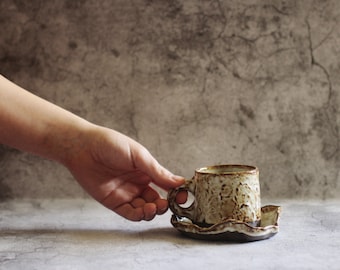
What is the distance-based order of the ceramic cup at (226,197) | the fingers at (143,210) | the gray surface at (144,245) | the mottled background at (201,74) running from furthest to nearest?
1. the mottled background at (201,74)
2. the fingers at (143,210)
3. the ceramic cup at (226,197)
4. the gray surface at (144,245)

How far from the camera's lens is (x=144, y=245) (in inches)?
40.6

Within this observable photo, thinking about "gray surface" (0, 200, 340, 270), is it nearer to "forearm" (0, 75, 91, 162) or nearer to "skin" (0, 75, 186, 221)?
"skin" (0, 75, 186, 221)

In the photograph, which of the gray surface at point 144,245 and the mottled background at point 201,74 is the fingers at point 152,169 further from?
the mottled background at point 201,74

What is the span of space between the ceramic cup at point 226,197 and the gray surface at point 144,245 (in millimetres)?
46

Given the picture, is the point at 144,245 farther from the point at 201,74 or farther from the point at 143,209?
the point at 201,74

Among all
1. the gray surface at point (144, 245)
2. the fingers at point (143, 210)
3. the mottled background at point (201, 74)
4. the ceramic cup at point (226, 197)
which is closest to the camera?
the gray surface at point (144, 245)

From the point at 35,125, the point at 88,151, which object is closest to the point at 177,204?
the point at 88,151

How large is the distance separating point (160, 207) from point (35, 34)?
0.59 meters

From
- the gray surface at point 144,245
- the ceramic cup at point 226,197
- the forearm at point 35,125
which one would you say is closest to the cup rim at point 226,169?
the ceramic cup at point 226,197

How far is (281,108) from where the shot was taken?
1.45m

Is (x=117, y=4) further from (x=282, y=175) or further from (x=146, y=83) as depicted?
(x=282, y=175)

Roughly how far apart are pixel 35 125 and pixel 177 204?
317 mm

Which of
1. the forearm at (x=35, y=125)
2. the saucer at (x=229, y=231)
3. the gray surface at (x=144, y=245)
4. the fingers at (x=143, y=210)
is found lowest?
the gray surface at (x=144, y=245)

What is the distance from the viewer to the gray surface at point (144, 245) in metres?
0.92
